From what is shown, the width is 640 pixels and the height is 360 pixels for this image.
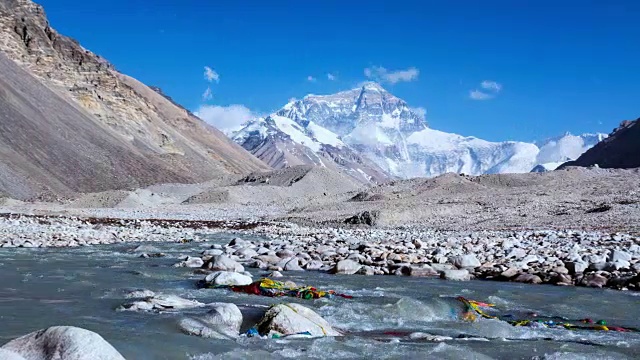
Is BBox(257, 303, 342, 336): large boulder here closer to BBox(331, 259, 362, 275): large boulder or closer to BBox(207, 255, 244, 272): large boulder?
BBox(207, 255, 244, 272): large boulder

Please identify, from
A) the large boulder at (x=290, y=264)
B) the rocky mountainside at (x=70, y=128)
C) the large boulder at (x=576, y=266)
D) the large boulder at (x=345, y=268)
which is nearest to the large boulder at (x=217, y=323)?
the large boulder at (x=345, y=268)

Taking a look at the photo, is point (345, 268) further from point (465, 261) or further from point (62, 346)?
point (62, 346)

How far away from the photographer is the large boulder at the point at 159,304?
399 inches

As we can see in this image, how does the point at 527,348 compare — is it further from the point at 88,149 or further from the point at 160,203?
the point at 88,149

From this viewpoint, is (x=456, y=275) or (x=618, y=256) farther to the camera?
(x=618, y=256)

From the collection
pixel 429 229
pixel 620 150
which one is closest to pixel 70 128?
pixel 429 229

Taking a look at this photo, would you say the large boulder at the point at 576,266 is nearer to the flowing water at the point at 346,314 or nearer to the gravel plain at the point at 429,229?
the gravel plain at the point at 429,229

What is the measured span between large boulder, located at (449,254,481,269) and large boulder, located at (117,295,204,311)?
8.44 meters

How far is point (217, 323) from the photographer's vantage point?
884cm

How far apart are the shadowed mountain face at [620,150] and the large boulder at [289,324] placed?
10815cm

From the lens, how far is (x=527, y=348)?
8.29m

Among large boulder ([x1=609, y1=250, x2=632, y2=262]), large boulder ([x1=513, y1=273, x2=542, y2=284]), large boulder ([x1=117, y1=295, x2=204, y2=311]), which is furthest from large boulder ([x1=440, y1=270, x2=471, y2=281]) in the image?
large boulder ([x1=117, y1=295, x2=204, y2=311])

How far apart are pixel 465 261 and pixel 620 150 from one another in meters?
112

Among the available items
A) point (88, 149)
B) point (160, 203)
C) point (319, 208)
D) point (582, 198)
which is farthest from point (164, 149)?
point (582, 198)
